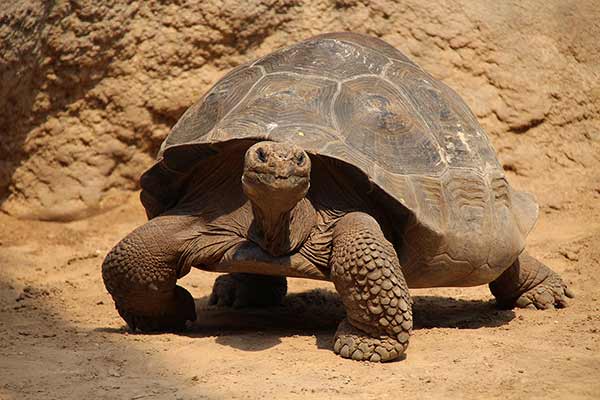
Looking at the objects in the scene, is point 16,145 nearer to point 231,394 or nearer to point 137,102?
point 137,102

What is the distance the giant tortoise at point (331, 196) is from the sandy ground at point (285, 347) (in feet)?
0.92

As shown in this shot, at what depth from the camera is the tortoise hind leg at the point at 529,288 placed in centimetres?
566

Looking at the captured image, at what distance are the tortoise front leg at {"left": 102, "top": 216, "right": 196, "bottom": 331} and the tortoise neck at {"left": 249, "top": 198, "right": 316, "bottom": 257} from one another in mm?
444

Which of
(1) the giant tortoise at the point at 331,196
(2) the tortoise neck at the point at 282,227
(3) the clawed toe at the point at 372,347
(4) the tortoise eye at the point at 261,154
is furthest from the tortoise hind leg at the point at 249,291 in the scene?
(4) the tortoise eye at the point at 261,154

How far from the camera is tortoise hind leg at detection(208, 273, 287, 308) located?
5910 mm

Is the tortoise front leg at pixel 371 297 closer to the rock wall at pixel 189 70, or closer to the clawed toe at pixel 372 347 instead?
the clawed toe at pixel 372 347

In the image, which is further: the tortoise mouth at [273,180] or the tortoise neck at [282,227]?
the tortoise neck at [282,227]

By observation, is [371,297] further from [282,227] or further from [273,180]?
[273,180]

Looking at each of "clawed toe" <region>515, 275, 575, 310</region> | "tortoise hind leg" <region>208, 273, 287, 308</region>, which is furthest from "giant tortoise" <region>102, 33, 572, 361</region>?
"tortoise hind leg" <region>208, 273, 287, 308</region>

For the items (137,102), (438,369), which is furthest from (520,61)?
(438,369)

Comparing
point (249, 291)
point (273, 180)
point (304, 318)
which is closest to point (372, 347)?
point (273, 180)

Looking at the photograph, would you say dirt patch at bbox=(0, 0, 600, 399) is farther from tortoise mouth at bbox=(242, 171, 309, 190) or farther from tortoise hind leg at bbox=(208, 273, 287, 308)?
tortoise mouth at bbox=(242, 171, 309, 190)

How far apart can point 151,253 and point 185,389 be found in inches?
43.6

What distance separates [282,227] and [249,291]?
5.13 ft
